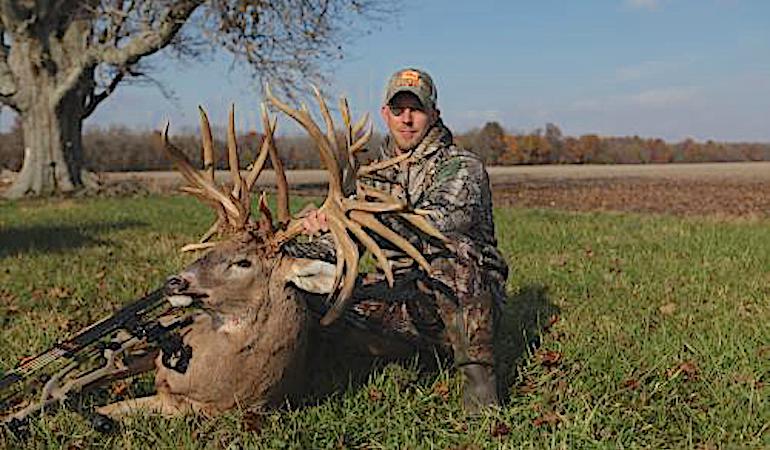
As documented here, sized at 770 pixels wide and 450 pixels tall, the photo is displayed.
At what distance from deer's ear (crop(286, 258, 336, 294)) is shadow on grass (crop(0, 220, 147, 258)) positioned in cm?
705

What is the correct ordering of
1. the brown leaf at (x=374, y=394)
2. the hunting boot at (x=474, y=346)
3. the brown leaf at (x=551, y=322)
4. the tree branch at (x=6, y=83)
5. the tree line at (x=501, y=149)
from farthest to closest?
the tree line at (x=501, y=149)
the tree branch at (x=6, y=83)
the brown leaf at (x=551, y=322)
the brown leaf at (x=374, y=394)
the hunting boot at (x=474, y=346)

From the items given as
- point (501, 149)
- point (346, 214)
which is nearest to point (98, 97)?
point (346, 214)

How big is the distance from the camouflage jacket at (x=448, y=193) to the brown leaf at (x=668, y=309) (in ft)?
7.43

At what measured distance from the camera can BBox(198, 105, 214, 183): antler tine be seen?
4164 mm

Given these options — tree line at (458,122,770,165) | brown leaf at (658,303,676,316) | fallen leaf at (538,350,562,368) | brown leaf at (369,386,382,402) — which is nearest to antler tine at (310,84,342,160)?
brown leaf at (369,386,382,402)

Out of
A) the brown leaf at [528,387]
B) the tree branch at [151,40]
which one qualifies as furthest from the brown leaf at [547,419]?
the tree branch at [151,40]

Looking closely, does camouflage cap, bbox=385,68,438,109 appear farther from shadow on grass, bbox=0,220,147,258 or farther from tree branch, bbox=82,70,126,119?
tree branch, bbox=82,70,126,119

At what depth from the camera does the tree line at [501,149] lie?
147 feet

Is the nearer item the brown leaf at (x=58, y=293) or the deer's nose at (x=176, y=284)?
the deer's nose at (x=176, y=284)

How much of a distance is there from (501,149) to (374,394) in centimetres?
7040

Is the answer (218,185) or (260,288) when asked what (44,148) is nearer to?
(218,185)

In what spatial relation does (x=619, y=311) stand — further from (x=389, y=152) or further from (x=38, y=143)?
(x=38, y=143)

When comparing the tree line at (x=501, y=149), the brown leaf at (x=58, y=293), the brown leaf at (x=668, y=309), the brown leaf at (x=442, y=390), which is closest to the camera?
the brown leaf at (x=442, y=390)

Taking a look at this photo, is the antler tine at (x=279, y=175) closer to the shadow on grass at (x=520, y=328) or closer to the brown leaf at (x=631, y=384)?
the shadow on grass at (x=520, y=328)
